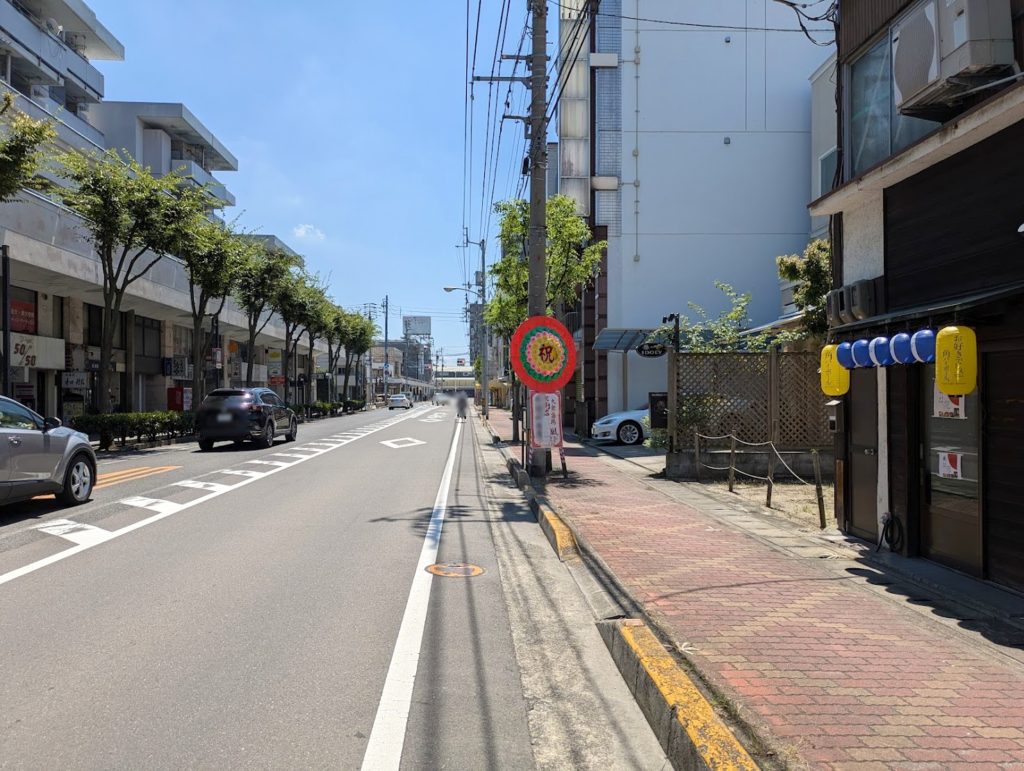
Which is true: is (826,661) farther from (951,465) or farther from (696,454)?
(696,454)

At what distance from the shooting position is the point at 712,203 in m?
26.0

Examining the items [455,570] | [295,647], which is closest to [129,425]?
[455,570]

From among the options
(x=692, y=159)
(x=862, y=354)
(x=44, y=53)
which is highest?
(x=44, y=53)

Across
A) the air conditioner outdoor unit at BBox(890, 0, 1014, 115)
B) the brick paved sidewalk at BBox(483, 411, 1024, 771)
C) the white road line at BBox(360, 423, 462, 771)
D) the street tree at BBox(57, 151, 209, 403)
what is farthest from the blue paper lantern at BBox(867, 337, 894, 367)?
the street tree at BBox(57, 151, 209, 403)

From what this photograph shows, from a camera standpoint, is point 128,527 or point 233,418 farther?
point 233,418

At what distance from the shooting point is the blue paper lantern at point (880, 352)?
23.1 ft

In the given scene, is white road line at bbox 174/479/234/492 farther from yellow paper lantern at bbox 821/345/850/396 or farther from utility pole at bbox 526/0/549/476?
yellow paper lantern at bbox 821/345/850/396

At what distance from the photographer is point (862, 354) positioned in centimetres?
735

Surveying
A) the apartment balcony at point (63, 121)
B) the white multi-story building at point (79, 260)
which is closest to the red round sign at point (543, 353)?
the white multi-story building at point (79, 260)

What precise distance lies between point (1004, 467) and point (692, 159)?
69.8 ft

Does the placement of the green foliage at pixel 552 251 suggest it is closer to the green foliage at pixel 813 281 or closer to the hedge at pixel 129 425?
the green foliage at pixel 813 281

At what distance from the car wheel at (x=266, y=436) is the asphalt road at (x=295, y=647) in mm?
10949

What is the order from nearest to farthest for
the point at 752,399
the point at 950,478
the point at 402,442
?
the point at 950,478 < the point at 752,399 < the point at 402,442

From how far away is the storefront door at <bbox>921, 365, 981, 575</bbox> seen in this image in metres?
6.86
